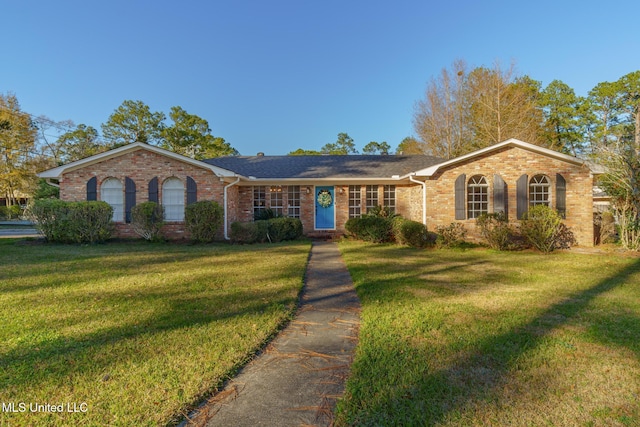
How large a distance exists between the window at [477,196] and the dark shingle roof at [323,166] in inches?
120

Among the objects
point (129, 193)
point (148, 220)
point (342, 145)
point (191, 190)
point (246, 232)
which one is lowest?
point (246, 232)

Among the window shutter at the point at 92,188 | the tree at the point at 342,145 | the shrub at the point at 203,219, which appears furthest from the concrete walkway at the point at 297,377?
the tree at the point at 342,145

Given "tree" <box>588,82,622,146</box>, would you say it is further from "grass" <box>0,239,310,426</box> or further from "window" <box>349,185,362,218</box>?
"grass" <box>0,239,310,426</box>

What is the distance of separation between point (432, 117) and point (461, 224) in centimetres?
1584

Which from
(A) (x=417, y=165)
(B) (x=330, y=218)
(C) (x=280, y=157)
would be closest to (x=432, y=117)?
(A) (x=417, y=165)

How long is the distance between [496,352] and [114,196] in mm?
13700

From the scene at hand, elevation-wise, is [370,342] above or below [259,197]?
below

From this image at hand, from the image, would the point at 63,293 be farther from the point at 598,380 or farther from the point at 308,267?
the point at 598,380

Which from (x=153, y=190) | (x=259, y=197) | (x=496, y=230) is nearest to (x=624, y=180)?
(x=496, y=230)

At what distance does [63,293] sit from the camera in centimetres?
516

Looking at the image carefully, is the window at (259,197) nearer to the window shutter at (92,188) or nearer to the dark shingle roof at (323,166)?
the dark shingle roof at (323,166)

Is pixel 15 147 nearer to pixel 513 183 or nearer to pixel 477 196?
pixel 477 196

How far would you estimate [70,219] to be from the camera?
11.1m

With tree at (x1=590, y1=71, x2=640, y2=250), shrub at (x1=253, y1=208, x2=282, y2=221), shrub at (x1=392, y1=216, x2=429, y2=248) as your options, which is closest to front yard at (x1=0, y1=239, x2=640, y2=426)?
shrub at (x1=392, y1=216, x2=429, y2=248)
